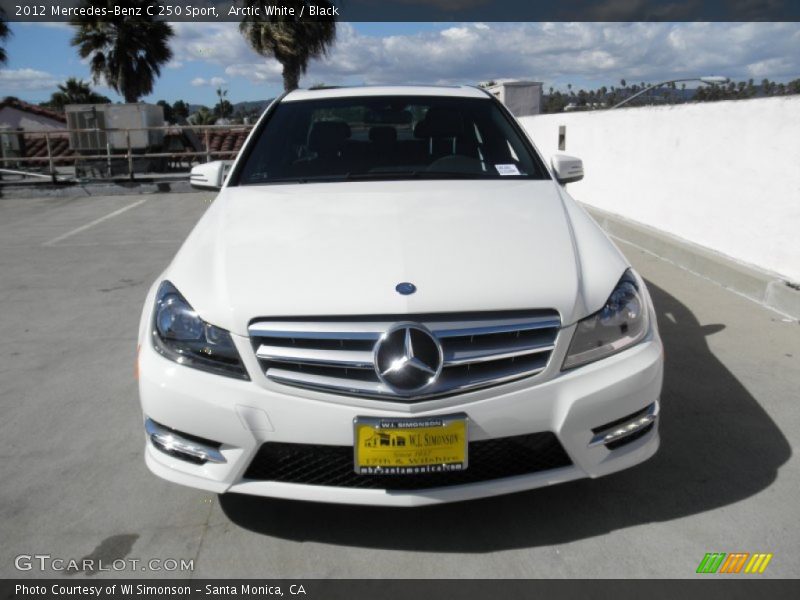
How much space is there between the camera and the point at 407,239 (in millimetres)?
2664

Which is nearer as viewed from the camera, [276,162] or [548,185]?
[548,185]

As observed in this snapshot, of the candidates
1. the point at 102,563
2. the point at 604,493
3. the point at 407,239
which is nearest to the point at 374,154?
the point at 407,239

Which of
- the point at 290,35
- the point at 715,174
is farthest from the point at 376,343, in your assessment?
the point at 290,35

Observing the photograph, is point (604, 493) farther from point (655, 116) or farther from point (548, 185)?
point (655, 116)

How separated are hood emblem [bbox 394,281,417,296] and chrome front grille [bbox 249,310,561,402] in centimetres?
9

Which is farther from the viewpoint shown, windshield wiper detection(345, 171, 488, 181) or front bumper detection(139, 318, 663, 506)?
windshield wiper detection(345, 171, 488, 181)

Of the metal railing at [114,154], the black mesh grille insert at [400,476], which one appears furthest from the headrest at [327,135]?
the metal railing at [114,154]

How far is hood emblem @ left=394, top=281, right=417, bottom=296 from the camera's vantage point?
2312 millimetres

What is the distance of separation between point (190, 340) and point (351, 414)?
0.62 meters

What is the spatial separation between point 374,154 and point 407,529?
77.0 inches

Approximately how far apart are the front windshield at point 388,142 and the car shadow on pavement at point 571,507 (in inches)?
58.4

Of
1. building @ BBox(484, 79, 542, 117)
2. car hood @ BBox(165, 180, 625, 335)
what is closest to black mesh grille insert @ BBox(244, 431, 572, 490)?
car hood @ BBox(165, 180, 625, 335)

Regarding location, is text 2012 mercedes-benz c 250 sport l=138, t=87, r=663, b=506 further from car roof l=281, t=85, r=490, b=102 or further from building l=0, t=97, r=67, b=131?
building l=0, t=97, r=67, b=131
